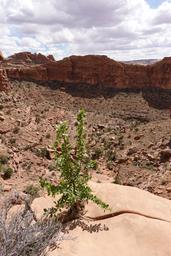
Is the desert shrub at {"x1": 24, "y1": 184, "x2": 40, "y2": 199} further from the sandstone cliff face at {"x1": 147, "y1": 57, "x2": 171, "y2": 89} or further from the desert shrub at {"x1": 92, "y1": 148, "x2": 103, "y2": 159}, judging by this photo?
the sandstone cliff face at {"x1": 147, "y1": 57, "x2": 171, "y2": 89}

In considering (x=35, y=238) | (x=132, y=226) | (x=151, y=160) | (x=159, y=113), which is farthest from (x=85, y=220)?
(x=159, y=113)

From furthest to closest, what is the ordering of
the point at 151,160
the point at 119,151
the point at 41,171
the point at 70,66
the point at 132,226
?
the point at 70,66
the point at 119,151
the point at 151,160
the point at 41,171
the point at 132,226

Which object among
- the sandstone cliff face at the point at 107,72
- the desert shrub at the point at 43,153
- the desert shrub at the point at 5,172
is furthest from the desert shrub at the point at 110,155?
the sandstone cliff face at the point at 107,72

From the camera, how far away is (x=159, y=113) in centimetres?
5638

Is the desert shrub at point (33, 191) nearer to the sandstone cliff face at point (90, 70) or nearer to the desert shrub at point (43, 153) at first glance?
the desert shrub at point (43, 153)

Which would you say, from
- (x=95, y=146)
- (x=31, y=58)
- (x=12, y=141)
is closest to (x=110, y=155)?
(x=95, y=146)

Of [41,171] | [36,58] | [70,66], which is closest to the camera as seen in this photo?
[41,171]

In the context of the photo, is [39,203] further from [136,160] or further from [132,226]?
[136,160]

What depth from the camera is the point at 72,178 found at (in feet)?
19.4

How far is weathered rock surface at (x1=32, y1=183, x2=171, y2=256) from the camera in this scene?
16.8 feet

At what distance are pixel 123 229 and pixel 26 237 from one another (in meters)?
1.54

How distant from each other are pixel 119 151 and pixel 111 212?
93.0 ft

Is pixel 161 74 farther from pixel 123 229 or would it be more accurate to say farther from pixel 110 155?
pixel 123 229

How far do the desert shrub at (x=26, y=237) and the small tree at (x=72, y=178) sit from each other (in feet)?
2.08
